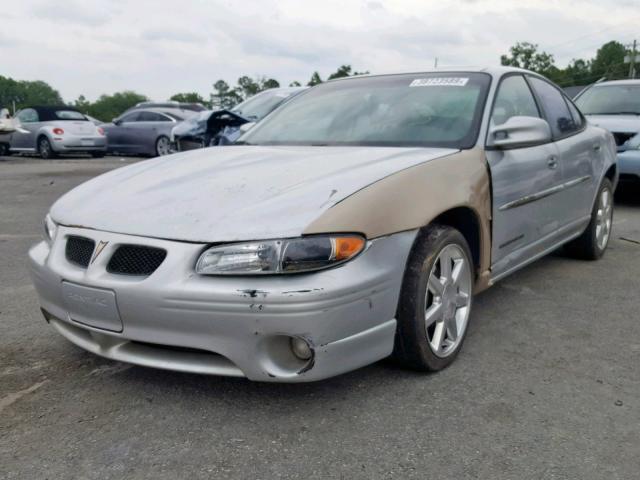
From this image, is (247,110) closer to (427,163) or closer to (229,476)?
(427,163)

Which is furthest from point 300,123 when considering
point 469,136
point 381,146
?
point 469,136

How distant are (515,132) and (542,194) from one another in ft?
1.89

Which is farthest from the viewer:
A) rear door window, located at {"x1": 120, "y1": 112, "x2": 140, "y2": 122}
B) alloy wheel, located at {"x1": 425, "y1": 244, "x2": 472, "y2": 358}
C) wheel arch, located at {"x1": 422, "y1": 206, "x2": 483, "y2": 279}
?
rear door window, located at {"x1": 120, "y1": 112, "x2": 140, "y2": 122}

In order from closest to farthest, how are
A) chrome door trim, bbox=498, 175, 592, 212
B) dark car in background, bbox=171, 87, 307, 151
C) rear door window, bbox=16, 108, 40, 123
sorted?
chrome door trim, bbox=498, 175, 592, 212, dark car in background, bbox=171, 87, 307, 151, rear door window, bbox=16, 108, 40, 123

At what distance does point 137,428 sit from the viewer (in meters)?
2.24

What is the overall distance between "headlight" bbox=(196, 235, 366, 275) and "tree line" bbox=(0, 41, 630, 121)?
46105mm

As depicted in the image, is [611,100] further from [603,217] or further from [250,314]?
[250,314]

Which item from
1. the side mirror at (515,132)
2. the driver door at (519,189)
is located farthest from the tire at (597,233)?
the side mirror at (515,132)

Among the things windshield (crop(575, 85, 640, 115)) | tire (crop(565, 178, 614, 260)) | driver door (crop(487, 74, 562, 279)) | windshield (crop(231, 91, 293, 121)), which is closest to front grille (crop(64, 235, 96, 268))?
driver door (crop(487, 74, 562, 279))

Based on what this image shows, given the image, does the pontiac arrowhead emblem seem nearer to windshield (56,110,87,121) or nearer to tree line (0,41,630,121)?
windshield (56,110,87,121)

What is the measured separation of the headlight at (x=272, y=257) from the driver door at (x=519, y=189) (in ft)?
4.09

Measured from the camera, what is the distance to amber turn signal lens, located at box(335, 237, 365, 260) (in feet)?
7.27

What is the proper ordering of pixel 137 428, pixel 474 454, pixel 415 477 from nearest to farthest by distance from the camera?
pixel 415 477 < pixel 474 454 < pixel 137 428

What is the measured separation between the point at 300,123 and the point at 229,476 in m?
2.24
